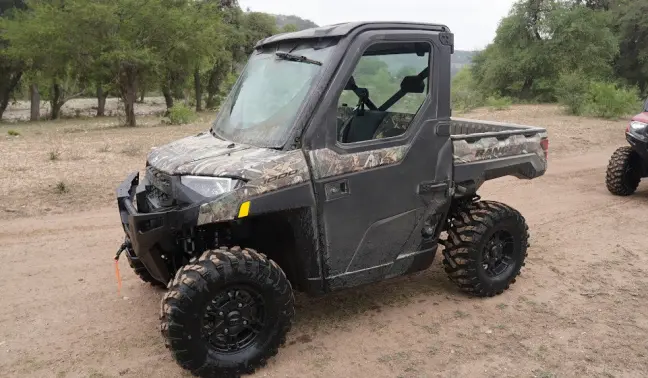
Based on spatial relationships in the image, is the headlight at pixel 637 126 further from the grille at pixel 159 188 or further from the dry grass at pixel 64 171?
the dry grass at pixel 64 171

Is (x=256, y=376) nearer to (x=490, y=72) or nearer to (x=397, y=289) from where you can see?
(x=397, y=289)

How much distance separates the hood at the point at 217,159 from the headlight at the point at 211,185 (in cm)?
3

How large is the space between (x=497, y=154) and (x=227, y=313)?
2.67 m

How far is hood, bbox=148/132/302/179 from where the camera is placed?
349 cm

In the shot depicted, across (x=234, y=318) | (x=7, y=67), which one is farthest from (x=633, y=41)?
(x=234, y=318)

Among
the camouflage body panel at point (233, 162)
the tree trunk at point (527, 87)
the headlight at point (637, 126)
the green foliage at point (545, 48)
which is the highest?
the green foliage at point (545, 48)

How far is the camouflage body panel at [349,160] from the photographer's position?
12.1ft

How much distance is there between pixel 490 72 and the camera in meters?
35.1

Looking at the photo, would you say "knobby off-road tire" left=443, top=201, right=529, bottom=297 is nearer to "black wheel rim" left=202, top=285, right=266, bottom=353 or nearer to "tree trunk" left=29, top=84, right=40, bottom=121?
"black wheel rim" left=202, top=285, right=266, bottom=353

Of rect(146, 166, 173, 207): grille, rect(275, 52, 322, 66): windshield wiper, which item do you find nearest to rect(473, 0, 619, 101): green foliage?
rect(275, 52, 322, 66): windshield wiper

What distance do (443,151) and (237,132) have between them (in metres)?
1.58

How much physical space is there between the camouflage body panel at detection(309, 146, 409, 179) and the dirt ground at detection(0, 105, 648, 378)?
1.26m

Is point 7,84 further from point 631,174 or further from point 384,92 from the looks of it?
point 384,92

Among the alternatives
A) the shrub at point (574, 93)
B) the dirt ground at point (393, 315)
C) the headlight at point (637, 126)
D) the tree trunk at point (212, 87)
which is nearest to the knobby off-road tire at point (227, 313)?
the dirt ground at point (393, 315)
